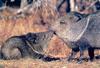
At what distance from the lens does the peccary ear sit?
867 centimetres

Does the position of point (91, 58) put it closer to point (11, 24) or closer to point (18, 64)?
point (18, 64)

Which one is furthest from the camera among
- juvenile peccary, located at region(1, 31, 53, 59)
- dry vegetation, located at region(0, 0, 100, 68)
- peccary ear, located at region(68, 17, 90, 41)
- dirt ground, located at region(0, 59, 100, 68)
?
juvenile peccary, located at region(1, 31, 53, 59)

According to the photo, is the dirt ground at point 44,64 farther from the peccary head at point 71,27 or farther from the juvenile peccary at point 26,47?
the juvenile peccary at point 26,47

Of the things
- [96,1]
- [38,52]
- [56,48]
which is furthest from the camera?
[96,1]

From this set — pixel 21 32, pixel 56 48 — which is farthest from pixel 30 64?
pixel 21 32

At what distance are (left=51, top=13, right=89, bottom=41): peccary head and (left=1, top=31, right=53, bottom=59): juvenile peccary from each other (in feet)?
2.73

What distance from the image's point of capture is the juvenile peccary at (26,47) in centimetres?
973

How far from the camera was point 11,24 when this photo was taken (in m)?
14.5

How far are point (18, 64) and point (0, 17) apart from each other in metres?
6.95

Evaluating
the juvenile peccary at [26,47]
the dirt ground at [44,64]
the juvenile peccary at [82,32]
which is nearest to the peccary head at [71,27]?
the juvenile peccary at [82,32]

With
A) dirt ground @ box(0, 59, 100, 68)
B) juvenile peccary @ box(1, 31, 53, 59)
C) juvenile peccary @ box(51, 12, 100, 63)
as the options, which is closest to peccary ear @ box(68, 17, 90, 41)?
juvenile peccary @ box(51, 12, 100, 63)

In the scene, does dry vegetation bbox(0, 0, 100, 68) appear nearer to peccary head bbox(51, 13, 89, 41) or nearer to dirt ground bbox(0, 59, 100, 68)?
dirt ground bbox(0, 59, 100, 68)

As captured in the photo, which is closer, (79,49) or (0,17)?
(79,49)

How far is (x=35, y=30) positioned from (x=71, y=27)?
544 cm
